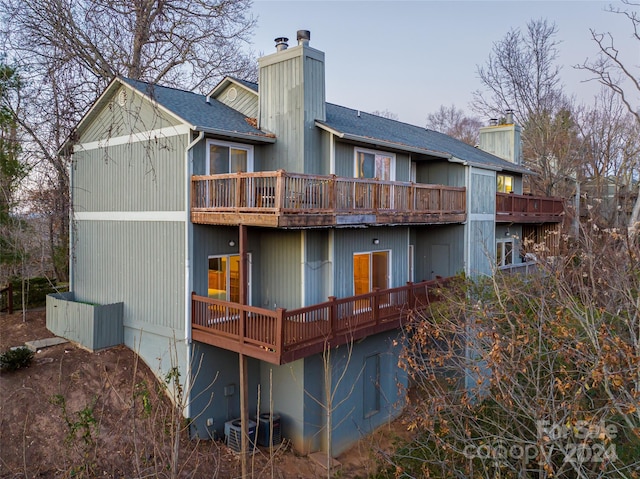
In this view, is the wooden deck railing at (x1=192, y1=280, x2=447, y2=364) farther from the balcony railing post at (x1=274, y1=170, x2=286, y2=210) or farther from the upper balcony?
the balcony railing post at (x1=274, y1=170, x2=286, y2=210)

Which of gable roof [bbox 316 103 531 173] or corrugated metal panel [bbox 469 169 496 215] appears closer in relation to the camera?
gable roof [bbox 316 103 531 173]

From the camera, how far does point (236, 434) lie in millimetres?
10883

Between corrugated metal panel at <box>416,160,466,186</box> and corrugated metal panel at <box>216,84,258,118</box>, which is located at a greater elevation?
corrugated metal panel at <box>216,84,258,118</box>

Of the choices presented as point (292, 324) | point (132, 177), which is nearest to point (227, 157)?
point (132, 177)

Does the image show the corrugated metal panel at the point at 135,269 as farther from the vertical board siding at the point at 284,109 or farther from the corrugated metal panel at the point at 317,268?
the vertical board siding at the point at 284,109

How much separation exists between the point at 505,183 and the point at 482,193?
515 centimetres

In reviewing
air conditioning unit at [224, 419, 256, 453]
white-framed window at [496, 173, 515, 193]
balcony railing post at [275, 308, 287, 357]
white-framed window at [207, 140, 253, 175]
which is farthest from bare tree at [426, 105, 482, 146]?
balcony railing post at [275, 308, 287, 357]

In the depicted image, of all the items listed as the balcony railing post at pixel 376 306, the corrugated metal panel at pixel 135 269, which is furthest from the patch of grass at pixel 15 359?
the balcony railing post at pixel 376 306

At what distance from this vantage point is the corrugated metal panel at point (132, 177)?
1120 centimetres

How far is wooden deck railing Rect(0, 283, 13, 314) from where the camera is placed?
1516 centimetres

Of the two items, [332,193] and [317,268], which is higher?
[332,193]

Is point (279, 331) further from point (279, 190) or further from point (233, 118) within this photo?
point (233, 118)

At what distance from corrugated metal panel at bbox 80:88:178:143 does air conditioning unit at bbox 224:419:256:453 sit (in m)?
7.82

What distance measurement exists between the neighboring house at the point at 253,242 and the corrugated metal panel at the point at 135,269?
2.1 inches
